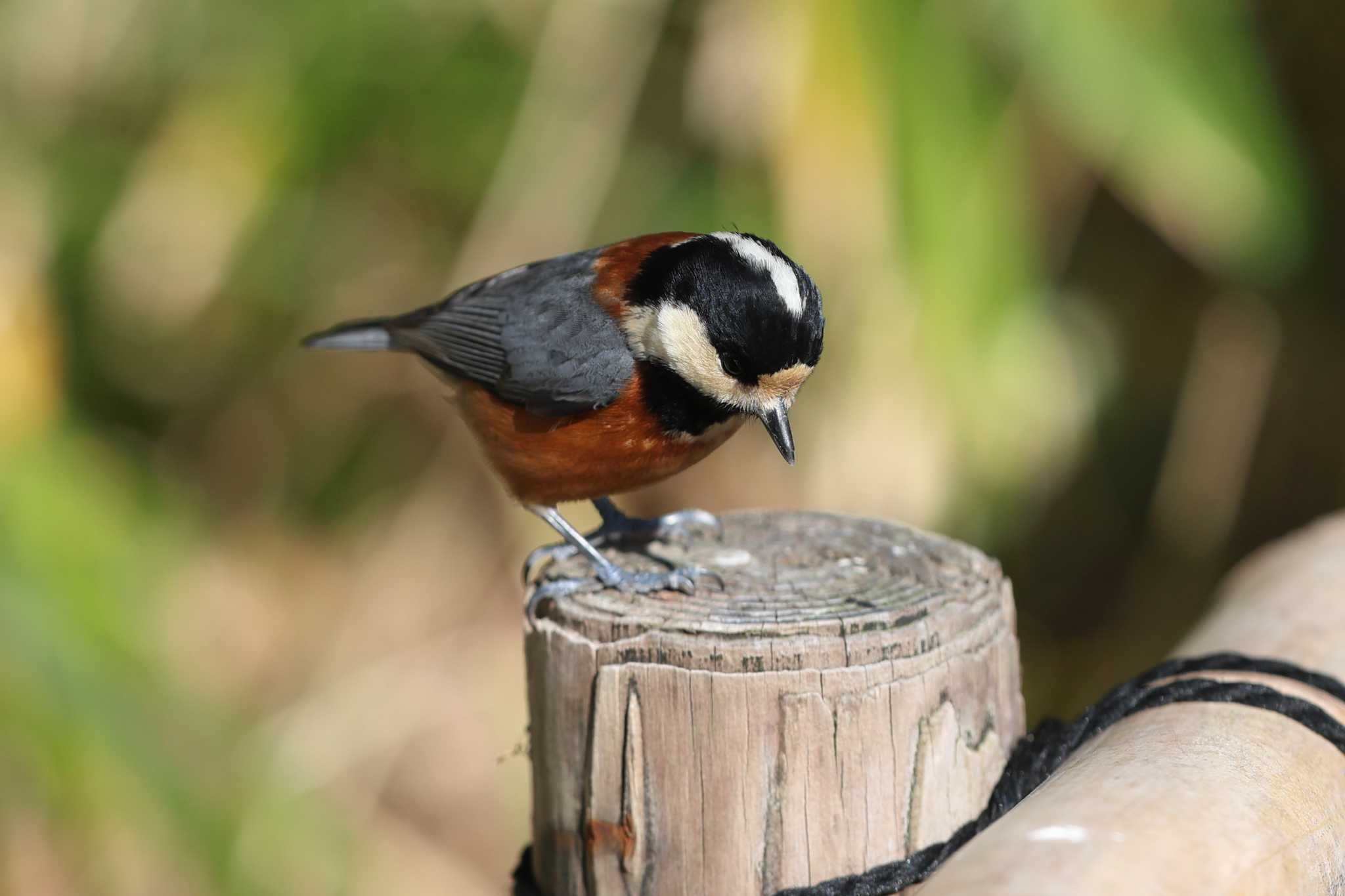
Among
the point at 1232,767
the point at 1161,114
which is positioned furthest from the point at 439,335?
the point at 1161,114

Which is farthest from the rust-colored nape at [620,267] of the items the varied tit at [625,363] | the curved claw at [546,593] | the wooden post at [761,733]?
the wooden post at [761,733]

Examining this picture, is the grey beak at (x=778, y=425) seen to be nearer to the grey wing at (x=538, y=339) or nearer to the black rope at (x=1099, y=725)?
the grey wing at (x=538, y=339)

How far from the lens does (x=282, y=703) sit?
3.83 metres

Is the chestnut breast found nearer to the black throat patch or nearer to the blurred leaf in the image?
the black throat patch

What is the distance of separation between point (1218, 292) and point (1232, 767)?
2.96 m

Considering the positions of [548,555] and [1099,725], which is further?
[548,555]

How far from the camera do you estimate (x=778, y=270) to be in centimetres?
158

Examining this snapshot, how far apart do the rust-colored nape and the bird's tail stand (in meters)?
0.60

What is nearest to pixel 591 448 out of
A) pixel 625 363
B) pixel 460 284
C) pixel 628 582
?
pixel 625 363

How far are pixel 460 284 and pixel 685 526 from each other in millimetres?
1966

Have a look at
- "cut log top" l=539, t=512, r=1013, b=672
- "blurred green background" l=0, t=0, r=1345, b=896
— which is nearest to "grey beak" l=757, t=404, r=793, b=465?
"cut log top" l=539, t=512, r=1013, b=672

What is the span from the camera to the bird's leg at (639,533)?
69.8 inches

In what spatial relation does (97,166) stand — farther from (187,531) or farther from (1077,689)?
(1077,689)

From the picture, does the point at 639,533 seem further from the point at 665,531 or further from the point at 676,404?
the point at 676,404
